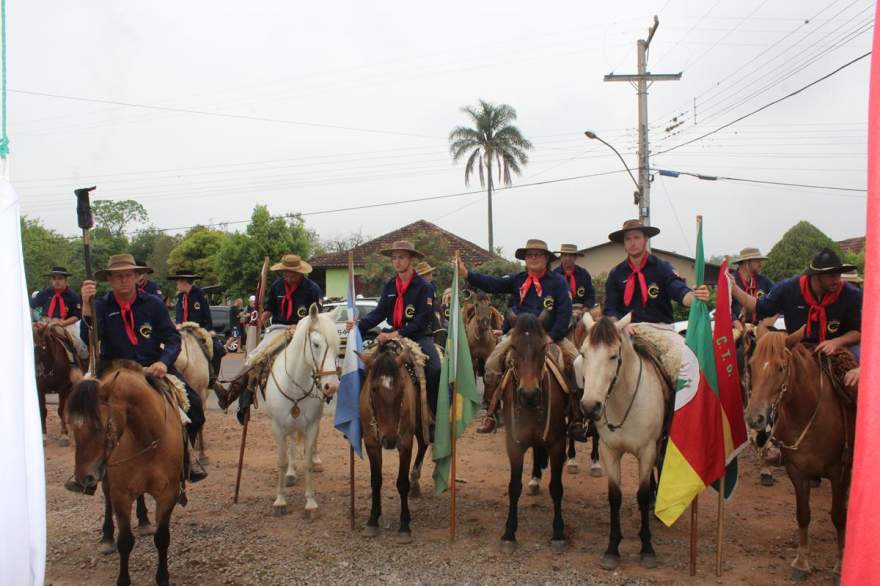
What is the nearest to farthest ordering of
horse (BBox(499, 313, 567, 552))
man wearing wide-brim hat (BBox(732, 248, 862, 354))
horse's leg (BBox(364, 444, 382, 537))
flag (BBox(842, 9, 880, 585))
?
flag (BBox(842, 9, 880, 585)) → man wearing wide-brim hat (BBox(732, 248, 862, 354)) → horse (BBox(499, 313, 567, 552)) → horse's leg (BBox(364, 444, 382, 537))

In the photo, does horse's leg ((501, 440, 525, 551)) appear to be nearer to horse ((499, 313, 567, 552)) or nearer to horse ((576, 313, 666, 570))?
horse ((499, 313, 567, 552))

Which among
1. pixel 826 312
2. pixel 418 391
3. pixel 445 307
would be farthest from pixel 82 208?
pixel 445 307

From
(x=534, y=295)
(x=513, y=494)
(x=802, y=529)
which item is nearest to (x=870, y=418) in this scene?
(x=802, y=529)

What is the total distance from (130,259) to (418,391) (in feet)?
11.0

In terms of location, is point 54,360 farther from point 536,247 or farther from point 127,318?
point 536,247

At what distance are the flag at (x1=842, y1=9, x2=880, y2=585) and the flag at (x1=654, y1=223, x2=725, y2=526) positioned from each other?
4.65 metres

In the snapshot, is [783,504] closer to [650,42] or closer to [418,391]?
[418,391]

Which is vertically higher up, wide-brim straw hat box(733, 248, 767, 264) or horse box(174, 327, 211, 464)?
wide-brim straw hat box(733, 248, 767, 264)

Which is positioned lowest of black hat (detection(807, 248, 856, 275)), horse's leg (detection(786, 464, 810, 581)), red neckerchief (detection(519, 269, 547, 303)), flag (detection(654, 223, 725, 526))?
horse's leg (detection(786, 464, 810, 581))

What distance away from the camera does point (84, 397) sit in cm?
482

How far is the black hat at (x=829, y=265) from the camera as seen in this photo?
20.0 ft

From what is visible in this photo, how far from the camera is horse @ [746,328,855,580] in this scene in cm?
563

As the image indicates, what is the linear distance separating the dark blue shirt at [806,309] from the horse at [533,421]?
2.39 meters

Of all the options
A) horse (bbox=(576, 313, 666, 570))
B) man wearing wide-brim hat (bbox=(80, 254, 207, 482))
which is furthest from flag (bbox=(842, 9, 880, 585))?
man wearing wide-brim hat (bbox=(80, 254, 207, 482))
